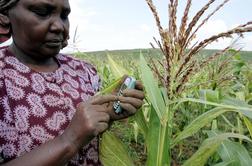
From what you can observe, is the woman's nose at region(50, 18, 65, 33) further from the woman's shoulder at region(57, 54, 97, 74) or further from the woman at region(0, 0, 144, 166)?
the woman's shoulder at region(57, 54, 97, 74)

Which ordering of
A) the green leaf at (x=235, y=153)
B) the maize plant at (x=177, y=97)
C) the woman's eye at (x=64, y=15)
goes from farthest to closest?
1. the green leaf at (x=235, y=153)
2. the woman's eye at (x=64, y=15)
3. the maize plant at (x=177, y=97)

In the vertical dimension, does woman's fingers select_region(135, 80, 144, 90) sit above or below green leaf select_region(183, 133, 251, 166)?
above

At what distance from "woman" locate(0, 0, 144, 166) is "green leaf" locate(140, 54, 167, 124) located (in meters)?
0.03

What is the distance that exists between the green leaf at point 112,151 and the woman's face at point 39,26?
0.30 m

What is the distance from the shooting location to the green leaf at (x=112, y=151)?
1312 mm

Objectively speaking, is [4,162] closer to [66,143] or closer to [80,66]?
[66,143]

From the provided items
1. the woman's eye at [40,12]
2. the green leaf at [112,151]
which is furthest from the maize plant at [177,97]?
the woman's eye at [40,12]

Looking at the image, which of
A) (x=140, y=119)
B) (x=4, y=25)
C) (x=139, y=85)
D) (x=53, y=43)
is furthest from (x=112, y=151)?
(x=4, y=25)

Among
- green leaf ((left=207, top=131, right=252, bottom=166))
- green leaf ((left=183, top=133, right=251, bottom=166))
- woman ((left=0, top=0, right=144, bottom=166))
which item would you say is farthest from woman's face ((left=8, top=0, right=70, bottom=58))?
green leaf ((left=207, top=131, right=252, bottom=166))

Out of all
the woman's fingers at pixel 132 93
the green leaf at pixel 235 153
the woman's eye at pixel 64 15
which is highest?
the woman's eye at pixel 64 15

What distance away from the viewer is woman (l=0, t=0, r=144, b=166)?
1116mm

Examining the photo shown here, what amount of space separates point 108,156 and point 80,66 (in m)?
0.32

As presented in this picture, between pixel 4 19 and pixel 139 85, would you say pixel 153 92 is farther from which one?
pixel 4 19

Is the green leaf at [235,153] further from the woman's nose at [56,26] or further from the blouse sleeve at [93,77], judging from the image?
the woman's nose at [56,26]
